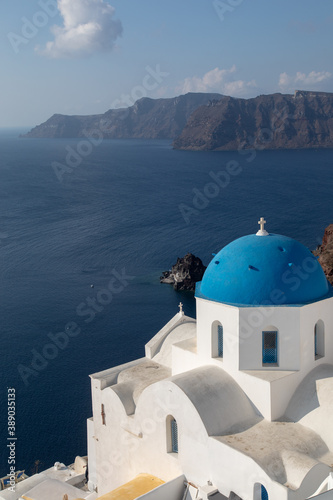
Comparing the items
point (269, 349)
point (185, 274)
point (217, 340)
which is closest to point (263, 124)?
point (185, 274)

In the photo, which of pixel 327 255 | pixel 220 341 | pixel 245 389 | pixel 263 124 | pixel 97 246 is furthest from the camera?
pixel 263 124

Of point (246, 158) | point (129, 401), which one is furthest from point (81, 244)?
point (246, 158)

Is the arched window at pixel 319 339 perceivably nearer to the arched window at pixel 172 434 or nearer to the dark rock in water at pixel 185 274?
the arched window at pixel 172 434

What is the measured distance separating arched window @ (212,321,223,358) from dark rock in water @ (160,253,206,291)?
1397 inches

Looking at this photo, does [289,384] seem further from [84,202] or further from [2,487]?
[84,202]

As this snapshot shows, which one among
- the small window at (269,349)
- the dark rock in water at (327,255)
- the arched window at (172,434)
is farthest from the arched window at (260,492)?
the dark rock in water at (327,255)

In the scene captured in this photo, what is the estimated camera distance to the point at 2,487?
76.4 feet

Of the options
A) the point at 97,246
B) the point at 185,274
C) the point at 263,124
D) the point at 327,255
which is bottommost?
the point at 185,274

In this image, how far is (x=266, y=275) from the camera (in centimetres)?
1577

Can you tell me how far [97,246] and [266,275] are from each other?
1976 inches

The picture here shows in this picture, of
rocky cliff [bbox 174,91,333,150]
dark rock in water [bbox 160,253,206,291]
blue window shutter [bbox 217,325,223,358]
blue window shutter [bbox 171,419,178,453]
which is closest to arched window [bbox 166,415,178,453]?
blue window shutter [bbox 171,419,178,453]

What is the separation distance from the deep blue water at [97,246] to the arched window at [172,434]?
40.1ft

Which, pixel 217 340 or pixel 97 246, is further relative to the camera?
pixel 97 246

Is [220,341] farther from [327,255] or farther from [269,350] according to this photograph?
[327,255]
